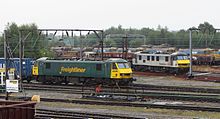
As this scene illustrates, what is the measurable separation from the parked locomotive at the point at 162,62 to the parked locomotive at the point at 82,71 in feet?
45.4

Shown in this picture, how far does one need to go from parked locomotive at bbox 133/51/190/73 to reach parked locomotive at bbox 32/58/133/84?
13845 mm

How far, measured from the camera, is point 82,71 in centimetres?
4100

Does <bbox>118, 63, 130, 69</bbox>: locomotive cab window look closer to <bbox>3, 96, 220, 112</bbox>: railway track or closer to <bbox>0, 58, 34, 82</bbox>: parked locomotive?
<bbox>3, 96, 220, 112</bbox>: railway track

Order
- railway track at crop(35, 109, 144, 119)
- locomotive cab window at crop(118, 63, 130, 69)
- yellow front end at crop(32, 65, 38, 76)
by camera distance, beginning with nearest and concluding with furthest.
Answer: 1. railway track at crop(35, 109, 144, 119)
2. locomotive cab window at crop(118, 63, 130, 69)
3. yellow front end at crop(32, 65, 38, 76)

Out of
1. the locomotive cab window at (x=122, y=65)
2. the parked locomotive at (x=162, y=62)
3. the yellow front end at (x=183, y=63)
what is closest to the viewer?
the locomotive cab window at (x=122, y=65)

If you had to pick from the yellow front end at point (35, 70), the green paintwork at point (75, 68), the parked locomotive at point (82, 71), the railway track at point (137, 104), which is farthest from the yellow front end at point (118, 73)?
the railway track at point (137, 104)

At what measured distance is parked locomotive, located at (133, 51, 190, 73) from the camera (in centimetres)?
5250

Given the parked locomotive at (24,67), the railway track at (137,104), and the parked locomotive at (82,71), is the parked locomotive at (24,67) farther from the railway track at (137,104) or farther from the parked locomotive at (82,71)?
the railway track at (137,104)

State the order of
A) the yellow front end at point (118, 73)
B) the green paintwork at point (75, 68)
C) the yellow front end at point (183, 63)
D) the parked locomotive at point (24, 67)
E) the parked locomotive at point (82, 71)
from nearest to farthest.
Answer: the yellow front end at point (118, 73) → the parked locomotive at point (82, 71) → the green paintwork at point (75, 68) → the parked locomotive at point (24, 67) → the yellow front end at point (183, 63)

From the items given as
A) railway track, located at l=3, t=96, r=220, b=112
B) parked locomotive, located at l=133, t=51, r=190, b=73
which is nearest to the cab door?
railway track, located at l=3, t=96, r=220, b=112

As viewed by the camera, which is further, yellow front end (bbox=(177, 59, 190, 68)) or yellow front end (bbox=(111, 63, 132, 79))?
yellow front end (bbox=(177, 59, 190, 68))

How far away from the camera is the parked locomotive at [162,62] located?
52500 mm

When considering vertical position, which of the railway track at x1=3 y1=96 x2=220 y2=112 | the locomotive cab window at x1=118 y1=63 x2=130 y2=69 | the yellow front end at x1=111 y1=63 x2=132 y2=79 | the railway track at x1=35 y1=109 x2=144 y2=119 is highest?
the locomotive cab window at x1=118 y1=63 x2=130 y2=69

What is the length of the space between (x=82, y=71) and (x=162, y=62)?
16.2 metres
